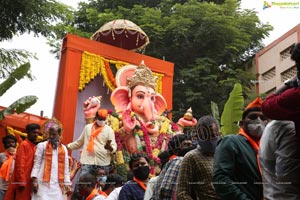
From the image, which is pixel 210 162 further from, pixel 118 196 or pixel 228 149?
pixel 118 196

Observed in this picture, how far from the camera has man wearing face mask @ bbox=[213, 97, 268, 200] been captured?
2.78m

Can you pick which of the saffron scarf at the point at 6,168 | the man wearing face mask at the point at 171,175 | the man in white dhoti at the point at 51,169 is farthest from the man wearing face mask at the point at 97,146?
the man wearing face mask at the point at 171,175

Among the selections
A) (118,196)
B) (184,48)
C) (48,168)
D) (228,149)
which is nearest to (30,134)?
(48,168)

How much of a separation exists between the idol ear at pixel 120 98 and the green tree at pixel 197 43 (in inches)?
269

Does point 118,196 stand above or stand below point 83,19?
below

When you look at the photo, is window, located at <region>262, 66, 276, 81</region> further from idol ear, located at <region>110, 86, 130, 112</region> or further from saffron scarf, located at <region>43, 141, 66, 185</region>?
saffron scarf, located at <region>43, 141, 66, 185</region>

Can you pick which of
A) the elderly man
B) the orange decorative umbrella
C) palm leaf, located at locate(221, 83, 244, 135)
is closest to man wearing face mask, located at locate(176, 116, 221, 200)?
the elderly man

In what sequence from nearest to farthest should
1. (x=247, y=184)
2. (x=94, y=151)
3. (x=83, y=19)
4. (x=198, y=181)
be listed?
(x=247, y=184)
(x=198, y=181)
(x=94, y=151)
(x=83, y=19)

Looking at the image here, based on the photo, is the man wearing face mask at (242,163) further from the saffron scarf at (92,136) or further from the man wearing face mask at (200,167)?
the saffron scarf at (92,136)

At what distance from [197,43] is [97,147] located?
38.6 feet

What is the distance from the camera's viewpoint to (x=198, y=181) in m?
3.33

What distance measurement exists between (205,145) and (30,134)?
2.82 meters

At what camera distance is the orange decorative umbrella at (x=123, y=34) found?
41.2ft

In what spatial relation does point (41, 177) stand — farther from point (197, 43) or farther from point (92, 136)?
point (197, 43)
